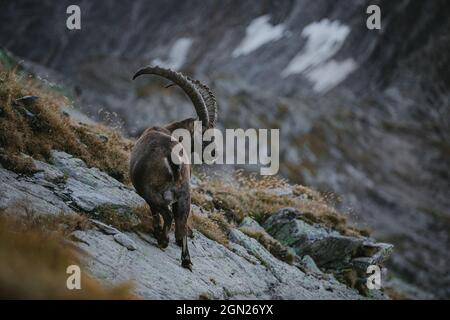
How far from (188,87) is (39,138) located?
142 inches

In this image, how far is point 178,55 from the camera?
9600 cm

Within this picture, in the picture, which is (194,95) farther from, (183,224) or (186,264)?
(186,264)

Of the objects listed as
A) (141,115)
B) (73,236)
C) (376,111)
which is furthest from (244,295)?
(376,111)

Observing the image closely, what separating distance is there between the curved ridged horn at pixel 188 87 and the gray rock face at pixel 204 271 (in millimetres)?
2663

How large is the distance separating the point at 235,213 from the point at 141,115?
60063 mm

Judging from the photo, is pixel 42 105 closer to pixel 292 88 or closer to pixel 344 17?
pixel 292 88

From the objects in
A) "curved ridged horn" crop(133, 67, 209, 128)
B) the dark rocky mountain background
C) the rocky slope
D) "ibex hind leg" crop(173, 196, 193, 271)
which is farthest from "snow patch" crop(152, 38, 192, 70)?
"ibex hind leg" crop(173, 196, 193, 271)

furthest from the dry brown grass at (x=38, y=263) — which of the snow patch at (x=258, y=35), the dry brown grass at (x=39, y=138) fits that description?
the snow patch at (x=258, y=35)

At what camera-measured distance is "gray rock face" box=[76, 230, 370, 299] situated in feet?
24.6

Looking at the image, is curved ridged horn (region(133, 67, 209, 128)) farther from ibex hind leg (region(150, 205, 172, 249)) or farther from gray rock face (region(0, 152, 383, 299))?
gray rock face (region(0, 152, 383, 299))

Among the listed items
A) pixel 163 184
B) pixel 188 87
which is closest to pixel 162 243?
pixel 163 184

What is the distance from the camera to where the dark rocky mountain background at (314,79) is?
75.7 m

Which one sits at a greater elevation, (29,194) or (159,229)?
(29,194)

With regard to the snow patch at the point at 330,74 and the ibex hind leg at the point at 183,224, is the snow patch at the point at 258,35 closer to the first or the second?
the snow patch at the point at 330,74
